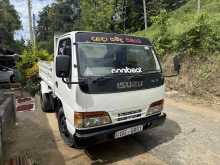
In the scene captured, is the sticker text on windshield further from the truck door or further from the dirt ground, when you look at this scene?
the dirt ground

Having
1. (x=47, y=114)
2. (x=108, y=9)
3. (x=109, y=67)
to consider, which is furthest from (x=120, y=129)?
(x=108, y=9)

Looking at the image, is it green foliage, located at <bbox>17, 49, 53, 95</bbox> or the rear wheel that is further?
green foliage, located at <bbox>17, 49, 53, 95</bbox>

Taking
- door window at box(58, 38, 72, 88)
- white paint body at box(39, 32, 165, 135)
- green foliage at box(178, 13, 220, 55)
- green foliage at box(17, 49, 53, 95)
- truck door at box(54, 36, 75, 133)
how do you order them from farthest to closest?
1. green foliage at box(17, 49, 53, 95)
2. green foliage at box(178, 13, 220, 55)
3. door window at box(58, 38, 72, 88)
4. truck door at box(54, 36, 75, 133)
5. white paint body at box(39, 32, 165, 135)

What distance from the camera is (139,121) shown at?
500 centimetres

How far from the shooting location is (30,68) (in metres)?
14.7

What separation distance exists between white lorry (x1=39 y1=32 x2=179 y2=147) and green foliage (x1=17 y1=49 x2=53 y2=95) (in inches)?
321

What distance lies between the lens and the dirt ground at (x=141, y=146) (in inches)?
196

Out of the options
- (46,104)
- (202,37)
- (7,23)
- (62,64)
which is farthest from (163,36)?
(7,23)

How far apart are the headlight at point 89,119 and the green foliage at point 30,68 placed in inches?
351

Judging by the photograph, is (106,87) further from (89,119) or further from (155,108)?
(155,108)

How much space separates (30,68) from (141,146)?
10.5 meters

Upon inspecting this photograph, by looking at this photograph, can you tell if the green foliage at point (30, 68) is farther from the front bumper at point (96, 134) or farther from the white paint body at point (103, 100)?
the front bumper at point (96, 134)

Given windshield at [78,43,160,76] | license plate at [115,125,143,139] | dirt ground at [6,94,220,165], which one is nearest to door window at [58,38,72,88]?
windshield at [78,43,160,76]

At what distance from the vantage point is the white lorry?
441 centimetres
